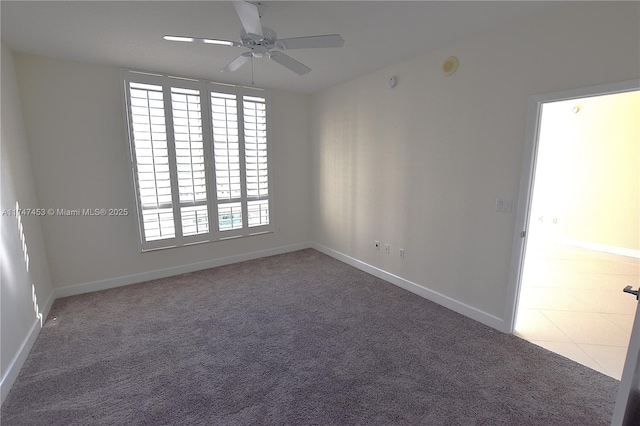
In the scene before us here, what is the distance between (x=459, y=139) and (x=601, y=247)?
4.13 m

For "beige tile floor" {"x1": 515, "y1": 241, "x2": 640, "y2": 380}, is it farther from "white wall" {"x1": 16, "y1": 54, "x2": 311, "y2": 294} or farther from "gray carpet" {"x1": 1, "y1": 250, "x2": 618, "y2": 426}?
"white wall" {"x1": 16, "y1": 54, "x2": 311, "y2": 294}

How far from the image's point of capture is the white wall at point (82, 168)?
2949mm

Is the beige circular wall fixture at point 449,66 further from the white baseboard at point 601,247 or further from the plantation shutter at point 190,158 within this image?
the white baseboard at point 601,247

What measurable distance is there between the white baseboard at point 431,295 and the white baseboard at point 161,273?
1166 millimetres

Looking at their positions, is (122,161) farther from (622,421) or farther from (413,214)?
(622,421)

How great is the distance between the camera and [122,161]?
3389 millimetres

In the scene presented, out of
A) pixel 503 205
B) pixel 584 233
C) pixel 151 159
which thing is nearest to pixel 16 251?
pixel 151 159

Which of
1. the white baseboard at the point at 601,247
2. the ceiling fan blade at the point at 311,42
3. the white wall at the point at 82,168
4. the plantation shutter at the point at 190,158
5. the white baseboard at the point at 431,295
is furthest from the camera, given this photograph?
the white baseboard at the point at 601,247

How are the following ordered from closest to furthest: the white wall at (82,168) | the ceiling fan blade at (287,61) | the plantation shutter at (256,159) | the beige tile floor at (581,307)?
the ceiling fan blade at (287,61), the beige tile floor at (581,307), the white wall at (82,168), the plantation shutter at (256,159)

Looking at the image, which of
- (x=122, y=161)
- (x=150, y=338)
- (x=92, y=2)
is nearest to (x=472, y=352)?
(x=150, y=338)

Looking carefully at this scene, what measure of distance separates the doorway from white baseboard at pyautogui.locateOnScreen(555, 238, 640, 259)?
1 centimetres

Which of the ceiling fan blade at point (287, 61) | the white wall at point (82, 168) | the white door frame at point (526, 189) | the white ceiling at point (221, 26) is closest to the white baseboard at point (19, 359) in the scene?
the white wall at point (82, 168)

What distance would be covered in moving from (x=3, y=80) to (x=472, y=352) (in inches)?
179

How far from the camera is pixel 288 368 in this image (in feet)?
6.94
